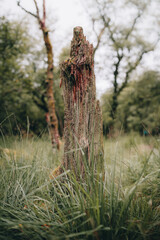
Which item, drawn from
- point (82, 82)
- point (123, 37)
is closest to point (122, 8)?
point (123, 37)

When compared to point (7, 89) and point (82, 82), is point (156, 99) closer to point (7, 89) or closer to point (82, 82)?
point (7, 89)

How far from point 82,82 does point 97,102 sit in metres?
0.28

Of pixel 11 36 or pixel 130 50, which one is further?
pixel 130 50

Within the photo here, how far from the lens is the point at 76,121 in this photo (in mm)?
1627

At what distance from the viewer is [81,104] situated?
1.63 meters

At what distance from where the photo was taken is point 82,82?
Result: 164 centimetres

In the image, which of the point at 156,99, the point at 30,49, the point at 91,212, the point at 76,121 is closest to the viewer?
the point at 91,212

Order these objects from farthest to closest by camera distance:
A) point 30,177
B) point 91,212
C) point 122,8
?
point 122,8 → point 30,177 → point 91,212

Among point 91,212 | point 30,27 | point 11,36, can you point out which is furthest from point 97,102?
point 30,27

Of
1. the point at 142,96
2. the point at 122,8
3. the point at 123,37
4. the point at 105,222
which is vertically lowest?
the point at 105,222

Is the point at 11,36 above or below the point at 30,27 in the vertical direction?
below

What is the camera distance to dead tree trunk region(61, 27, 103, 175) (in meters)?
1.60

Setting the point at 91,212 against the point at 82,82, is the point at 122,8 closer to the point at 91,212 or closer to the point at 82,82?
the point at 82,82

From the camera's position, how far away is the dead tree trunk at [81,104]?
160 centimetres
